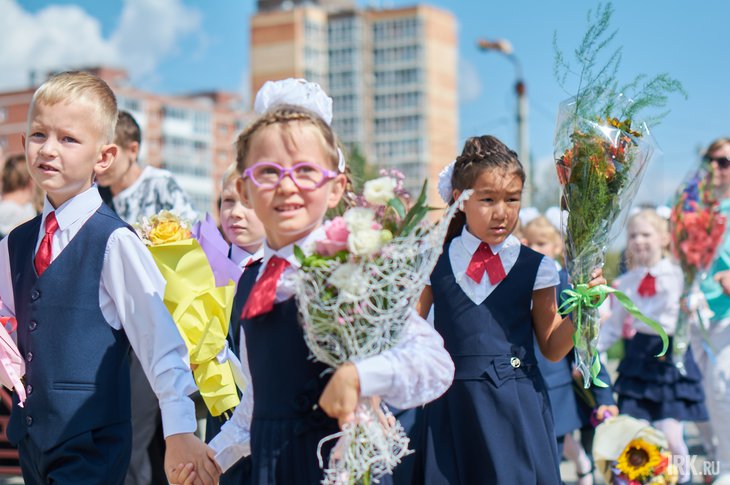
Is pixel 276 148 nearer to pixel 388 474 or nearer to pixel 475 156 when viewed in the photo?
pixel 388 474

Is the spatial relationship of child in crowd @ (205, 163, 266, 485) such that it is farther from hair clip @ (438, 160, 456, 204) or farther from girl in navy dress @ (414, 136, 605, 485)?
girl in navy dress @ (414, 136, 605, 485)

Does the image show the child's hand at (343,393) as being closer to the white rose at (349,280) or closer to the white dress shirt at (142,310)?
the white rose at (349,280)

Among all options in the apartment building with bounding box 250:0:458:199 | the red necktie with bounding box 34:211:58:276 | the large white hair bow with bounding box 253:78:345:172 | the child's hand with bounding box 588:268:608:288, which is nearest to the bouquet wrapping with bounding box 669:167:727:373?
the child's hand with bounding box 588:268:608:288

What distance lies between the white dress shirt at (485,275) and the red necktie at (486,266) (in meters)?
0.02

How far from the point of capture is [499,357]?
14.5 ft

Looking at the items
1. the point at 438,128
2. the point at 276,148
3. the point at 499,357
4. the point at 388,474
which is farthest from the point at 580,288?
the point at 438,128

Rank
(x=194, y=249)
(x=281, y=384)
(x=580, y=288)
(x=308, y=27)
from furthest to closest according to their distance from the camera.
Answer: (x=308, y=27)
(x=194, y=249)
(x=580, y=288)
(x=281, y=384)

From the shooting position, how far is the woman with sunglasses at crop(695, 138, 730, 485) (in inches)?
251

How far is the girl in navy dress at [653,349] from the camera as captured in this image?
25.3ft

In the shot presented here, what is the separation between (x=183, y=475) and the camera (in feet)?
10.4

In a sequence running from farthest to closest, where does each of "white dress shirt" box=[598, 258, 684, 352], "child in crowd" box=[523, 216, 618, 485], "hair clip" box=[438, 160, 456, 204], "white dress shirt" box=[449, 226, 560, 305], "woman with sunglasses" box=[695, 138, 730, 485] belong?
"white dress shirt" box=[598, 258, 684, 352] → "child in crowd" box=[523, 216, 618, 485] → "woman with sunglasses" box=[695, 138, 730, 485] → "hair clip" box=[438, 160, 456, 204] → "white dress shirt" box=[449, 226, 560, 305]

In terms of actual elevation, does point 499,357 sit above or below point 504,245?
below

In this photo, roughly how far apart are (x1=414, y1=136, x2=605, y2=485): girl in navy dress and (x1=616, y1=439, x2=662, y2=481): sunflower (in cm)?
166

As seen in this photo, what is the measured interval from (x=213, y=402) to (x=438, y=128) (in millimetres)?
108120
